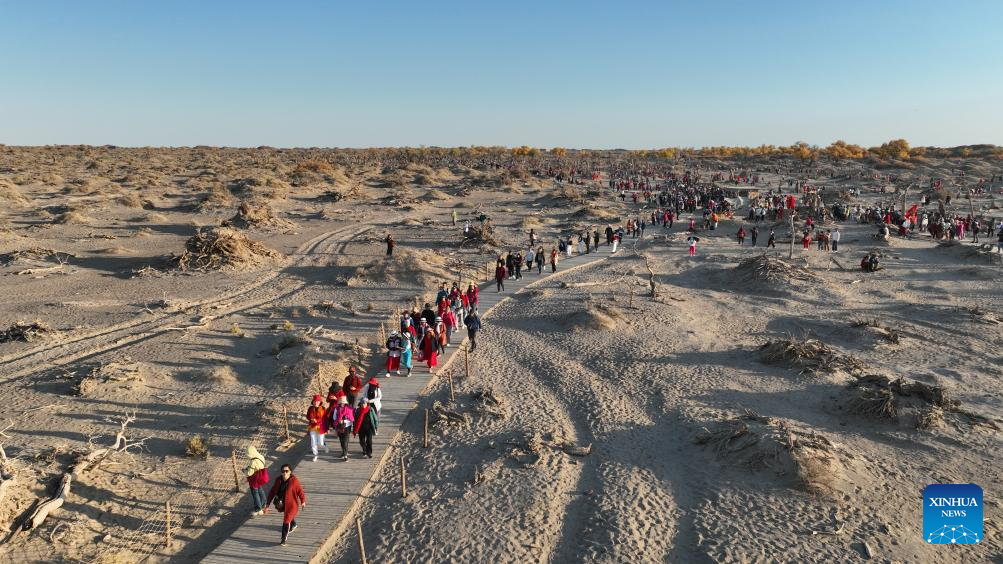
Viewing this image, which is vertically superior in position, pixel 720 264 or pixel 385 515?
pixel 720 264

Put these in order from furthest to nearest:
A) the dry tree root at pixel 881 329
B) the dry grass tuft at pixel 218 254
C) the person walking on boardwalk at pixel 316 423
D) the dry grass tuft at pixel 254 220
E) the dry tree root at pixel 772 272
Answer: the dry grass tuft at pixel 254 220 → the dry grass tuft at pixel 218 254 → the dry tree root at pixel 772 272 → the dry tree root at pixel 881 329 → the person walking on boardwalk at pixel 316 423

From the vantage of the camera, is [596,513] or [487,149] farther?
[487,149]

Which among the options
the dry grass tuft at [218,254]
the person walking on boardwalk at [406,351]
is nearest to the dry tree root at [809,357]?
the person walking on boardwalk at [406,351]

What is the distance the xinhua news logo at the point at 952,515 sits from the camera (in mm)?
7816

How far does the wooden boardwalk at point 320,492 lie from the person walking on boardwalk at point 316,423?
369 millimetres

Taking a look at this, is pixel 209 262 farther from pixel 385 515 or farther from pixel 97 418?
pixel 385 515

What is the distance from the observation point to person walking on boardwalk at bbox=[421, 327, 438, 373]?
13.7 m

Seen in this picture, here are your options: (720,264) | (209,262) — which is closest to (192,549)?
(209,262)

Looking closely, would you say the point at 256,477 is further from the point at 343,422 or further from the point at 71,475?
the point at 71,475

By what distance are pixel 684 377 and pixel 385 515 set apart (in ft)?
28.5

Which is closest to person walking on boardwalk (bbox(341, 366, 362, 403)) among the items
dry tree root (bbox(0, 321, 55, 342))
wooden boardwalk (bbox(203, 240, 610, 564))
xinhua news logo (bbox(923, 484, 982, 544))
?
wooden boardwalk (bbox(203, 240, 610, 564))

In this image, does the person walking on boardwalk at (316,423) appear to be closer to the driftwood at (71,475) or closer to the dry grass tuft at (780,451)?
the driftwood at (71,475)

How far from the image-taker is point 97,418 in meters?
11.7

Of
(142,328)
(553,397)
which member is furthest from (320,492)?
(142,328)
